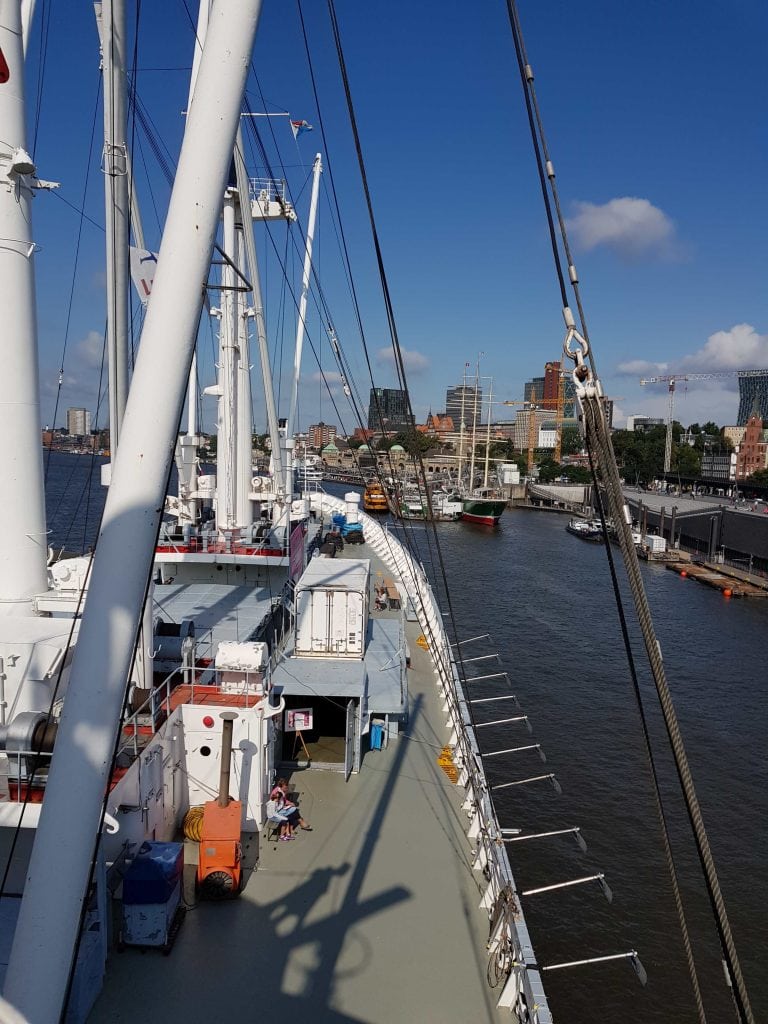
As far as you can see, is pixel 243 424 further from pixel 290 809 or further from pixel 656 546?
pixel 656 546

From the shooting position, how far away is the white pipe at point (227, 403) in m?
18.1

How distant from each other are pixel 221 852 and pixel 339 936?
1597 millimetres

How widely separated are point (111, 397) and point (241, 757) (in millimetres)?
4978

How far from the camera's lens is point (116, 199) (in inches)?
320

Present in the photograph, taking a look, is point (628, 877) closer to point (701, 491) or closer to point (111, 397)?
point (111, 397)

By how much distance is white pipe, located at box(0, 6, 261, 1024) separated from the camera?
3.13 metres

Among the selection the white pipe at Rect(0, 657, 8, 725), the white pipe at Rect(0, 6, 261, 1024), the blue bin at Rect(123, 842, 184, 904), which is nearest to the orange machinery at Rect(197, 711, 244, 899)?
the blue bin at Rect(123, 842, 184, 904)

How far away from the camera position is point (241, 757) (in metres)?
9.42

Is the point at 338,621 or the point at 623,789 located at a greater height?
the point at 338,621

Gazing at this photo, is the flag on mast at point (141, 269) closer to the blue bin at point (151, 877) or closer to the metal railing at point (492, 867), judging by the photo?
the blue bin at point (151, 877)

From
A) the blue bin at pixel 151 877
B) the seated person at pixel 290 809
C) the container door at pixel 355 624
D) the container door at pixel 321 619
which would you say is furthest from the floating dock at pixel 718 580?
the blue bin at pixel 151 877

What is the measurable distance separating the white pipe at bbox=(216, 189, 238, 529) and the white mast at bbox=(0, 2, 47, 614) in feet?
32.8

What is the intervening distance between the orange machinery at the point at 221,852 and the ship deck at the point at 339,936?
0.63ft

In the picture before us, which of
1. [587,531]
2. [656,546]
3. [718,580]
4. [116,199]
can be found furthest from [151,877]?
[587,531]
